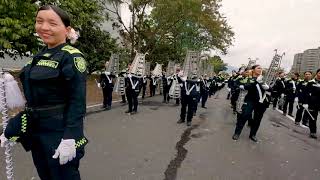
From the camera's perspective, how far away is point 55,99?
3.12 metres

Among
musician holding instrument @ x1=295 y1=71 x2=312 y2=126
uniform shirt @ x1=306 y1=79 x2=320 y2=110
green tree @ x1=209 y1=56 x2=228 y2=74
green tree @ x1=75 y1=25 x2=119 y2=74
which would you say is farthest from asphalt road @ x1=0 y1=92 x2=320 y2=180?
green tree @ x1=209 y1=56 x2=228 y2=74

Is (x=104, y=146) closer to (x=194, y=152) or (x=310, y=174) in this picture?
(x=194, y=152)

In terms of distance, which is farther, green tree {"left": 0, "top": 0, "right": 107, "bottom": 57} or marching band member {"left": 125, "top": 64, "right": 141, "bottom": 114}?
marching band member {"left": 125, "top": 64, "right": 141, "bottom": 114}

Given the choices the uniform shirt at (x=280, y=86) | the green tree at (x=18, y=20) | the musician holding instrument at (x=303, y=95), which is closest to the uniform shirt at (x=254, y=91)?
the musician holding instrument at (x=303, y=95)

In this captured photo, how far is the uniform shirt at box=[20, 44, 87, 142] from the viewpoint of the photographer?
10.0 feet

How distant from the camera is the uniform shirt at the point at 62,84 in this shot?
3.06 metres

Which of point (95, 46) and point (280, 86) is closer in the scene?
point (280, 86)

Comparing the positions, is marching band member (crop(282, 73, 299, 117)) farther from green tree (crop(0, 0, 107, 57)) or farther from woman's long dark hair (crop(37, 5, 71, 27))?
woman's long dark hair (crop(37, 5, 71, 27))

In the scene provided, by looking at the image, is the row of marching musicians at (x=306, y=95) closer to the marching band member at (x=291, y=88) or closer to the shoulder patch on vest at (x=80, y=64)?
the marching band member at (x=291, y=88)

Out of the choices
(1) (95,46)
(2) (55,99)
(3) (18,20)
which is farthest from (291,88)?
(1) (95,46)

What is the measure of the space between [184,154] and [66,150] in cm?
520

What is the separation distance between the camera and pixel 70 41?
3492 millimetres

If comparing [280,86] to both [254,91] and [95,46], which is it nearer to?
[254,91]

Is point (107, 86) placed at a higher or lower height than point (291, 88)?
lower
